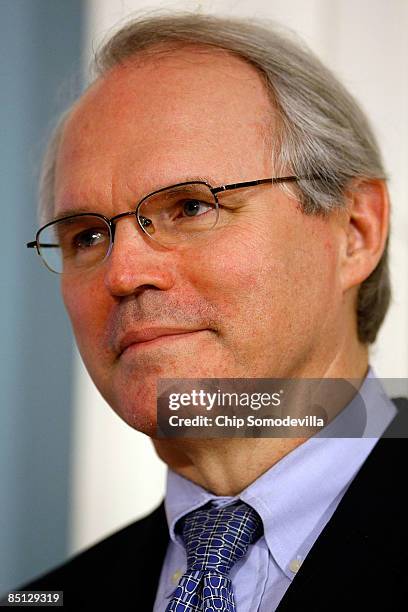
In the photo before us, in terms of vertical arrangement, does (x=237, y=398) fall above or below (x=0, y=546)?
above

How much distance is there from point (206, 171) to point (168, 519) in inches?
27.3

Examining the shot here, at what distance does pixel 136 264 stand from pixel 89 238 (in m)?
0.25

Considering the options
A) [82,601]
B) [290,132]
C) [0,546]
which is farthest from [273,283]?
[0,546]

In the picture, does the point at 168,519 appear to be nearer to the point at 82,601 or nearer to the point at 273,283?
the point at 82,601

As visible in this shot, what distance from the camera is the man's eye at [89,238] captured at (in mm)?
1554

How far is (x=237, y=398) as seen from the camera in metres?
1.41

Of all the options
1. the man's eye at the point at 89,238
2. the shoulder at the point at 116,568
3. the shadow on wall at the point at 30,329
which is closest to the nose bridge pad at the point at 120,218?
the man's eye at the point at 89,238

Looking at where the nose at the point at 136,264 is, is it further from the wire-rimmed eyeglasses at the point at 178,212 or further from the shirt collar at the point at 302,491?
the shirt collar at the point at 302,491

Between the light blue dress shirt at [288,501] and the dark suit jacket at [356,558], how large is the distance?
0.14ft

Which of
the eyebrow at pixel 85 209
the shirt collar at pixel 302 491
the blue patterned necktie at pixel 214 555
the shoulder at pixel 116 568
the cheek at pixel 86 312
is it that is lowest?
the shoulder at pixel 116 568

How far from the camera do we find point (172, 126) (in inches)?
56.1

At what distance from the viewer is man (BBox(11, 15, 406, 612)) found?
4.38ft

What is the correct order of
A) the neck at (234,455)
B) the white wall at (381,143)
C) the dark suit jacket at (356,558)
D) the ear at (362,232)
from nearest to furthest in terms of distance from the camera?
1. the dark suit jacket at (356,558)
2. the neck at (234,455)
3. the ear at (362,232)
4. the white wall at (381,143)

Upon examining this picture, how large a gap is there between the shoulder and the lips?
0.47 meters
